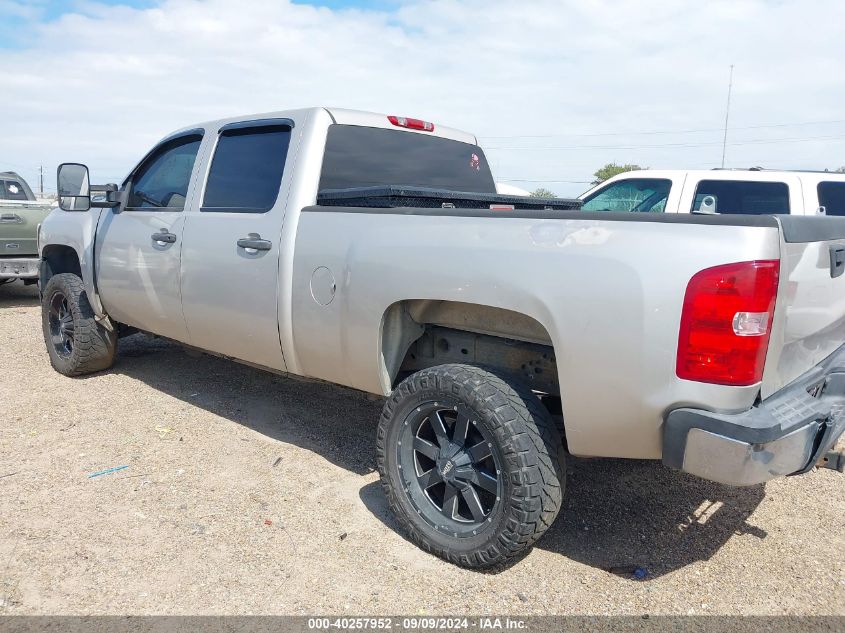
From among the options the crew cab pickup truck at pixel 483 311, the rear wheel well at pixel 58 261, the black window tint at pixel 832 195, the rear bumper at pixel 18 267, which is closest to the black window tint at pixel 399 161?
the crew cab pickup truck at pixel 483 311

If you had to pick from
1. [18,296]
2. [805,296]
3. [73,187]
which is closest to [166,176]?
[73,187]

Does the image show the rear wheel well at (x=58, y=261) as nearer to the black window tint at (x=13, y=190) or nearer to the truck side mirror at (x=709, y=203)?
the black window tint at (x=13, y=190)

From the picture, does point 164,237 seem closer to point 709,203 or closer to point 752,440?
point 752,440

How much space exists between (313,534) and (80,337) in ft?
10.6

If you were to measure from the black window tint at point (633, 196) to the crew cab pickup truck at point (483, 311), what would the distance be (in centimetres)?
299

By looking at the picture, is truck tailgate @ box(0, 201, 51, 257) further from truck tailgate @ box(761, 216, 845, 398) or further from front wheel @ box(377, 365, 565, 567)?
truck tailgate @ box(761, 216, 845, 398)

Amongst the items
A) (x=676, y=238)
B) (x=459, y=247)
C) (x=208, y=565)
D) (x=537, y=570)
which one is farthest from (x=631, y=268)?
(x=208, y=565)

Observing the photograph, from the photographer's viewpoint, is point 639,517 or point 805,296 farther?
point 639,517

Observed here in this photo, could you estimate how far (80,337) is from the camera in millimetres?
5469

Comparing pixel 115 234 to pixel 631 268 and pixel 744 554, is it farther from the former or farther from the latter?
pixel 744 554

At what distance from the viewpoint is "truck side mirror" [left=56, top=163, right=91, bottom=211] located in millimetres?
5023

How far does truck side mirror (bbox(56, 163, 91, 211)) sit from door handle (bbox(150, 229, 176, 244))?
886 mm

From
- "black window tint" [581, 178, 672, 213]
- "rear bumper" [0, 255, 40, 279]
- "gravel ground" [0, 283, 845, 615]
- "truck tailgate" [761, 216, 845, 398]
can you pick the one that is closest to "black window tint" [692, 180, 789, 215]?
"black window tint" [581, 178, 672, 213]

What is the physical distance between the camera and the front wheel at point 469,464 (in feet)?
8.99
